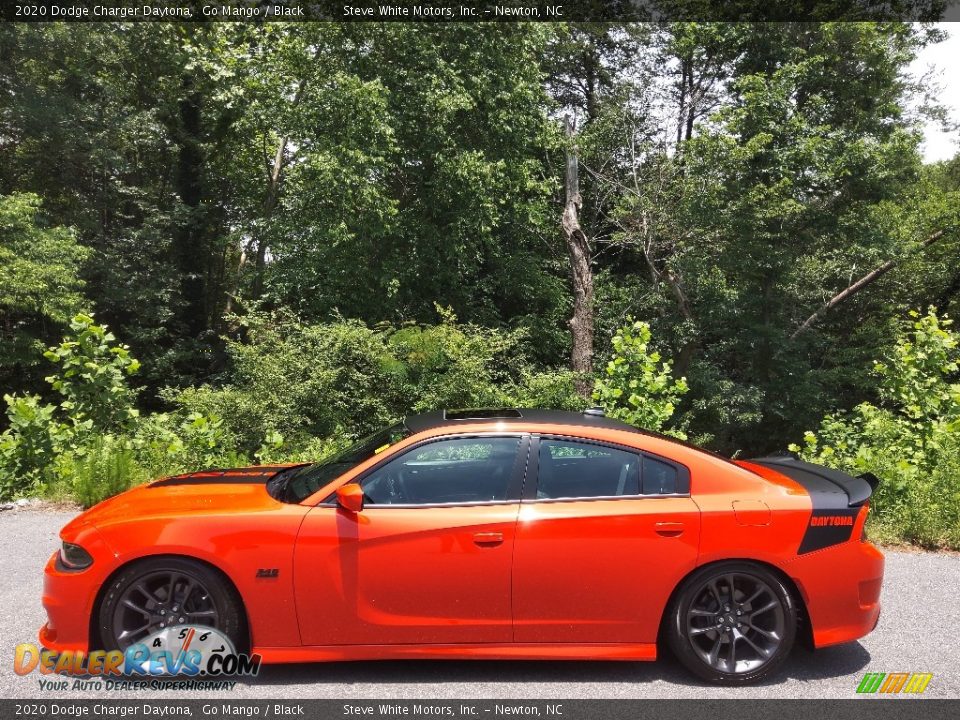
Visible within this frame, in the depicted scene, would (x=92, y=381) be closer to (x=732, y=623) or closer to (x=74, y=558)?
(x=74, y=558)

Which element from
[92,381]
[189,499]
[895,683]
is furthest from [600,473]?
[92,381]

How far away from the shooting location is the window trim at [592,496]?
413 centimetres

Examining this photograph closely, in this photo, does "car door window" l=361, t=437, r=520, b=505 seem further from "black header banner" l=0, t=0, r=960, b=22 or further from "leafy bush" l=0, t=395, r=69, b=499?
"black header banner" l=0, t=0, r=960, b=22

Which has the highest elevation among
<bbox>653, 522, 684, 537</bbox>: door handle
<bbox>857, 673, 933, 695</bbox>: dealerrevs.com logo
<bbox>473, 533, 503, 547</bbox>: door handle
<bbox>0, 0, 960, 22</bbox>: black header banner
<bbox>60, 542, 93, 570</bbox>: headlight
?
<bbox>0, 0, 960, 22</bbox>: black header banner

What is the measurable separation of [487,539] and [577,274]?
16.0 meters

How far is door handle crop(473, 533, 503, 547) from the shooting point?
3.96m

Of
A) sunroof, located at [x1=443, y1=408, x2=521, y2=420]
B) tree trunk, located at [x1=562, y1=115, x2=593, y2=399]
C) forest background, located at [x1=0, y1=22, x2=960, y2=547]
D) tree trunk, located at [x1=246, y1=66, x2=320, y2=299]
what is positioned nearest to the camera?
sunroof, located at [x1=443, y1=408, x2=521, y2=420]

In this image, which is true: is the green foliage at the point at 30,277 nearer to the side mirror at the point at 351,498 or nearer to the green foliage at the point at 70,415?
the green foliage at the point at 70,415

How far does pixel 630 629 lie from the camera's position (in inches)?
158

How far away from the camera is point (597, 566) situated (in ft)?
13.1

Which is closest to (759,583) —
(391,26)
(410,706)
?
(410,706)

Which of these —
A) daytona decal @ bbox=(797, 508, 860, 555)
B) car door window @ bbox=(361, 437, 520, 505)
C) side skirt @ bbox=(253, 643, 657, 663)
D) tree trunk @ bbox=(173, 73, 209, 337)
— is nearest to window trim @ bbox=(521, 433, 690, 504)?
car door window @ bbox=(361, 437, 520, 505)

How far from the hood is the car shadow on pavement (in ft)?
3.05

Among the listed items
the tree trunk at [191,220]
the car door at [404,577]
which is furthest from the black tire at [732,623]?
the tree trunk at [191,220]
